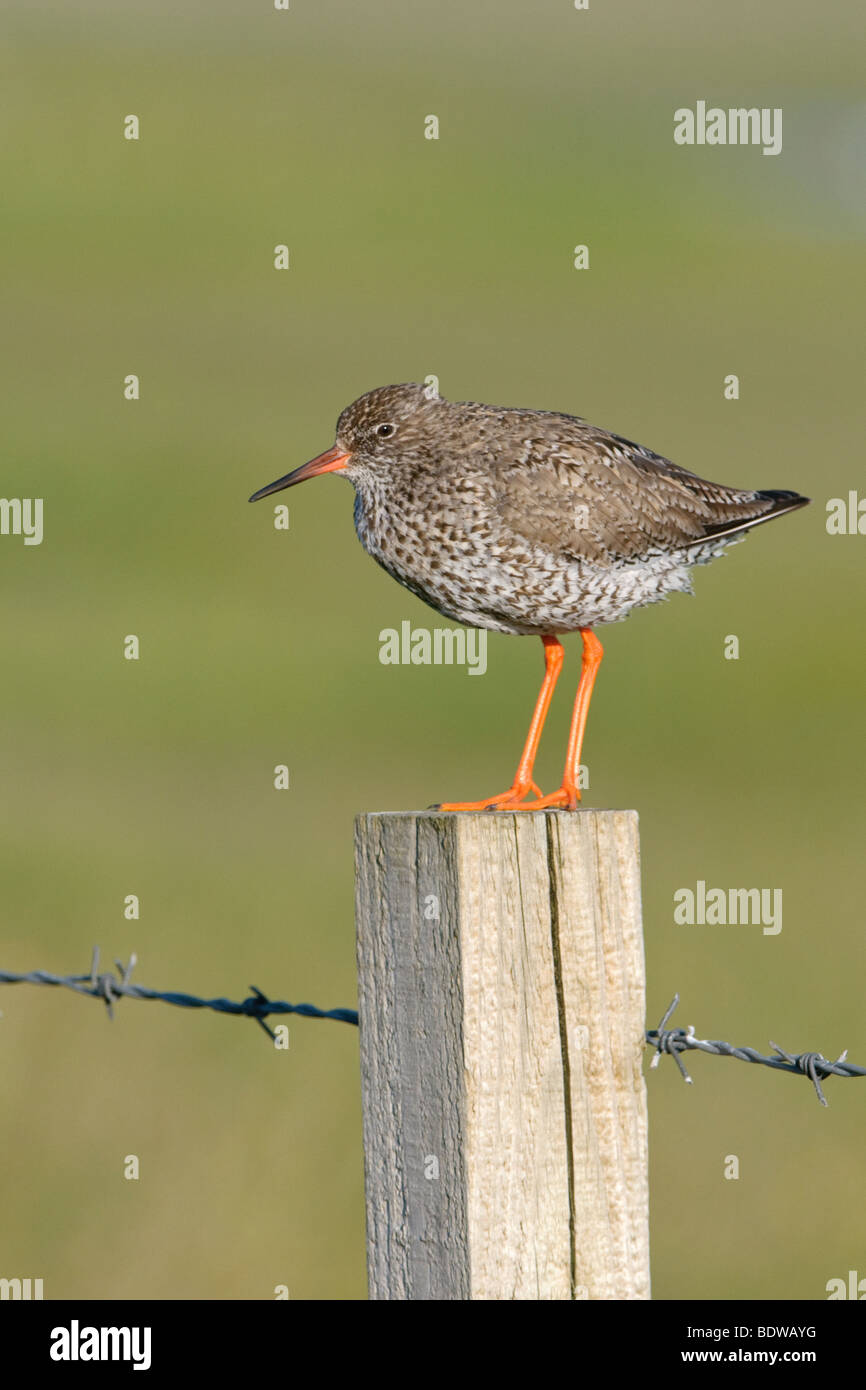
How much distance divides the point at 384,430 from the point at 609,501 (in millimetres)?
926

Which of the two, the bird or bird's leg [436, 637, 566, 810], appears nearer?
bird's leg [436, 637, 566, 810]

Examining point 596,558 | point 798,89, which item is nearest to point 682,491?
point 596,558

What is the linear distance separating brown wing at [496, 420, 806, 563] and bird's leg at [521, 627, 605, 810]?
377 mm

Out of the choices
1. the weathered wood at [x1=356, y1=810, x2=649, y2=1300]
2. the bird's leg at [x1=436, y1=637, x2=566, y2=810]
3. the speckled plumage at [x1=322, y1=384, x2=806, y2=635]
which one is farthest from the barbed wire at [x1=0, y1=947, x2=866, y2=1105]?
the speckled plumage at [x1=322, y1=384, x2=806, y2=635]

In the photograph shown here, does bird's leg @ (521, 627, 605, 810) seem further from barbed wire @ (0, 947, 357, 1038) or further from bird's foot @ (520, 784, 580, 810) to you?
barbed wire @ (0, 947, 357, 1038)

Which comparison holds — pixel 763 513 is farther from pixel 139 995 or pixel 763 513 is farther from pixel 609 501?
pixel 139 995

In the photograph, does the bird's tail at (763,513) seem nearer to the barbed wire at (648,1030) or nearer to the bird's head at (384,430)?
the bird's head at (384,430)

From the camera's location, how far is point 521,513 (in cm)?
648

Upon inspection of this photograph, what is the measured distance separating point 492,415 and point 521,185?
5610cm

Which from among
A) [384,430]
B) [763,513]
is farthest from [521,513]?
[763,513]

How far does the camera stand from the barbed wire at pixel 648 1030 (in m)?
4.24

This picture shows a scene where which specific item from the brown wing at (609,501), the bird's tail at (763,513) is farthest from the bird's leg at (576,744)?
the bird's tail at (763,513)

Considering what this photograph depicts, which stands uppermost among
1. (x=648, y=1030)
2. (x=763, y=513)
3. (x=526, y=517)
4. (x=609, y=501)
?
(x=763, y=513)

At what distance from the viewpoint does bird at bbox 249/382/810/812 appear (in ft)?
21.0
